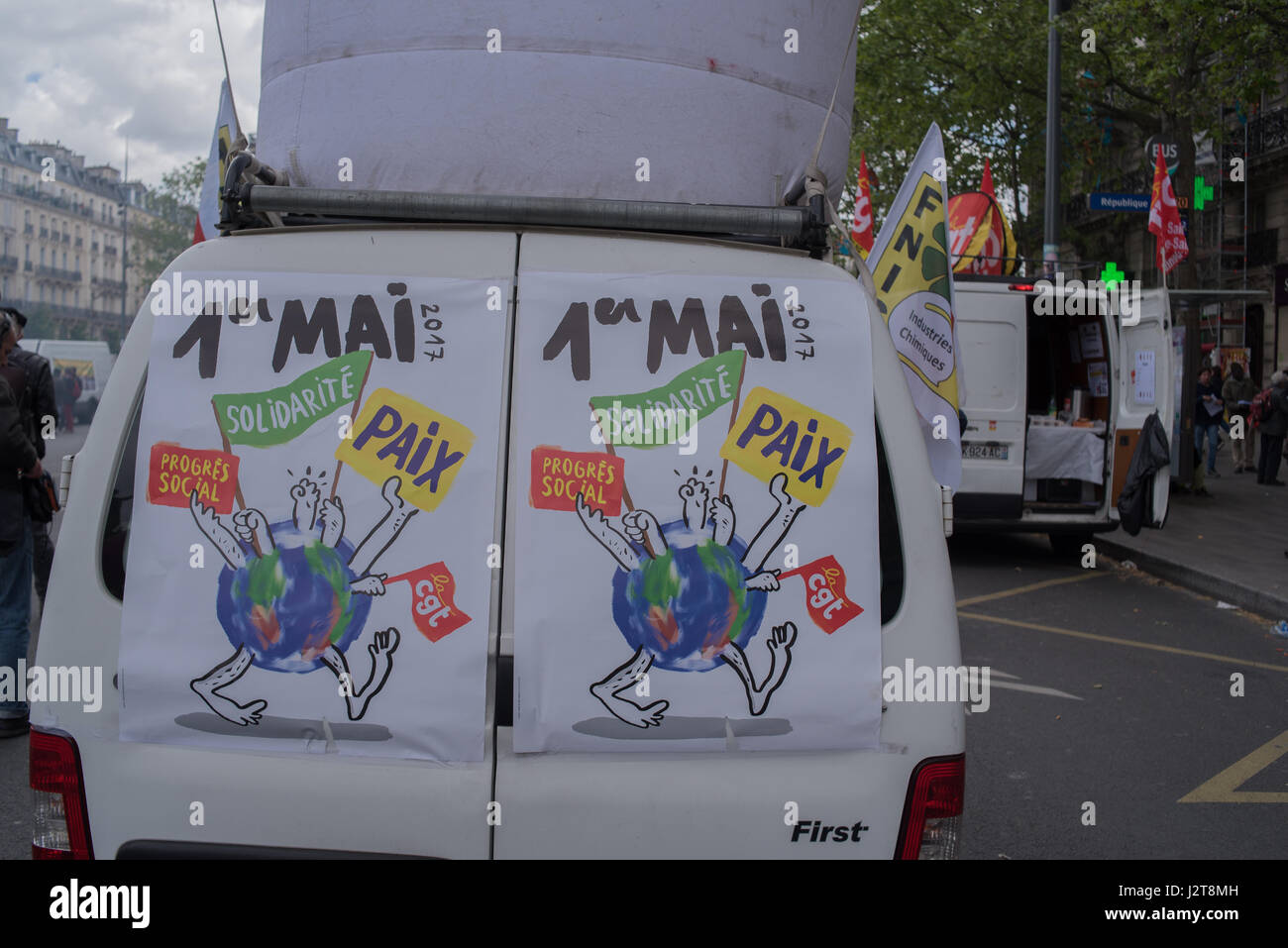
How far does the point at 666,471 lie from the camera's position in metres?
2.38

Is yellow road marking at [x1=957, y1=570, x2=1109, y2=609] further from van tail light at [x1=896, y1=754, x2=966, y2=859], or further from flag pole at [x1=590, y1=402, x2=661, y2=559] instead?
flag pole at [x1=590, y1=402, x2=661, y2=559]

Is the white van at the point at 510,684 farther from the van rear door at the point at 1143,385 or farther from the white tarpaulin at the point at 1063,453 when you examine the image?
the white tarpaulin at the point at 1063,453

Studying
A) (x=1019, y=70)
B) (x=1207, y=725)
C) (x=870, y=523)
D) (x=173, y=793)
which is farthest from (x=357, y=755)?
(x=1019, y=70)

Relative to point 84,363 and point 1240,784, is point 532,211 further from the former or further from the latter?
point 84,363

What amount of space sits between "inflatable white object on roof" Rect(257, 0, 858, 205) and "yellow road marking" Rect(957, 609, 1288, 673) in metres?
6.41

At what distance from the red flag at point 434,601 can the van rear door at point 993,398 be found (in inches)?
374

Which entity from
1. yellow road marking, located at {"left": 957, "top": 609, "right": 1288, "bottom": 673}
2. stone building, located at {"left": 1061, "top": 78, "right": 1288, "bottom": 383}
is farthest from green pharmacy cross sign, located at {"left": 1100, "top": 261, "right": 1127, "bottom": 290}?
stone building, located at {"left": 1061, "top": 78, "right": 1288, "bottom": 383}

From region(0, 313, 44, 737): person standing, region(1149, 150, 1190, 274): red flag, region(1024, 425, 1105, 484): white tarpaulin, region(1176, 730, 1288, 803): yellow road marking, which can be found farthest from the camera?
region(1149, 150, 1190, 274): red flag

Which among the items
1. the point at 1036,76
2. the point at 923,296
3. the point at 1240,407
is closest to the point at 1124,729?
the point at 923,296

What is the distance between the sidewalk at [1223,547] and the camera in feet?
32.3

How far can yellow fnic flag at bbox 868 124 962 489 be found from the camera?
482 cm

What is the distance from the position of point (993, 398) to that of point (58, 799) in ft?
33.1

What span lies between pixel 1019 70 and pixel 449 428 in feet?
66.1

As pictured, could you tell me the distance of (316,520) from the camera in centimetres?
236
